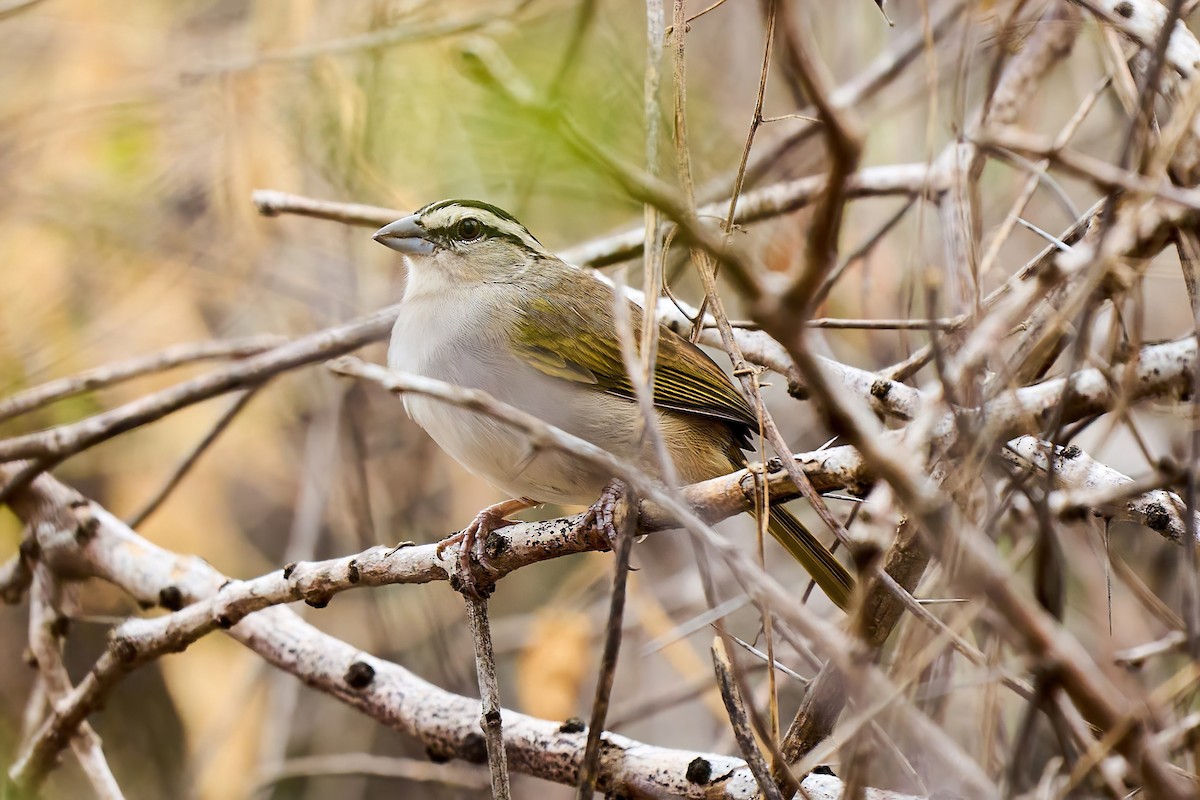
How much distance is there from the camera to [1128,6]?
2582mm

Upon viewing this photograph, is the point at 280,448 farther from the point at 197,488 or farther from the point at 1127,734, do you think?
the point at 1127,734

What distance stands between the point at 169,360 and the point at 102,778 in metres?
1.38

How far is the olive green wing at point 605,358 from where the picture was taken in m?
3.11

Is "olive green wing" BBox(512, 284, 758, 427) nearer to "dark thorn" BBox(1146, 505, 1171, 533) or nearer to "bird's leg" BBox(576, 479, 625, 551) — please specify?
"bird's leg" BBox(576, 479, 625, 551)

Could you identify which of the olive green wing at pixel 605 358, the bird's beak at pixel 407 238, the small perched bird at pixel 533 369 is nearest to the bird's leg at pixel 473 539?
the small perched bird at pixel 533 369

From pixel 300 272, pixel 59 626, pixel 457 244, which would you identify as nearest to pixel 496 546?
pixel 457 244

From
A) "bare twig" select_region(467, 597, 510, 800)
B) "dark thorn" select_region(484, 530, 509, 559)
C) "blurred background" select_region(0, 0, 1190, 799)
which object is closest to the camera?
"bare twig" select_region(467, 597, 510, 800)

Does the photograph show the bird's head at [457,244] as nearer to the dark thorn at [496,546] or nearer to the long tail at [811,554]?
the dark thorn at [496,546]

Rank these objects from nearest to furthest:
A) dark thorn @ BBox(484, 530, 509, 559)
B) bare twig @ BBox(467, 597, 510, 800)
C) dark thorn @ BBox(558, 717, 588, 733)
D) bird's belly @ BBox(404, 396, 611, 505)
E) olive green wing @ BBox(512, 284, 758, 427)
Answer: bare twig @ BBox(467, 597, 510, 800), dark thorn @ BBox(484, 530, 509, 559), dark thorn @ BBox(558, 717, 588, 733), bird's belly @ BBox(404, 396, 611, 505), olive green wing @ BBox(512, 284, 758, 427)

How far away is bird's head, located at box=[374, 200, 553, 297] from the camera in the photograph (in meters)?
3.38

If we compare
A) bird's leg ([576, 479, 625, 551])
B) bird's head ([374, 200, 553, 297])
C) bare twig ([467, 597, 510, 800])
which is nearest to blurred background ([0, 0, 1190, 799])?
bird's head ([374, 200, 553, 297])

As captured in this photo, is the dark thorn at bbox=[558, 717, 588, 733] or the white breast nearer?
the dark thorn at bbox=[558, 717, 588, 733]

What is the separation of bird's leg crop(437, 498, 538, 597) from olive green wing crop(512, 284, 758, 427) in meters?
0.42

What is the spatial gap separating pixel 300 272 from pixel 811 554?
327 cm
